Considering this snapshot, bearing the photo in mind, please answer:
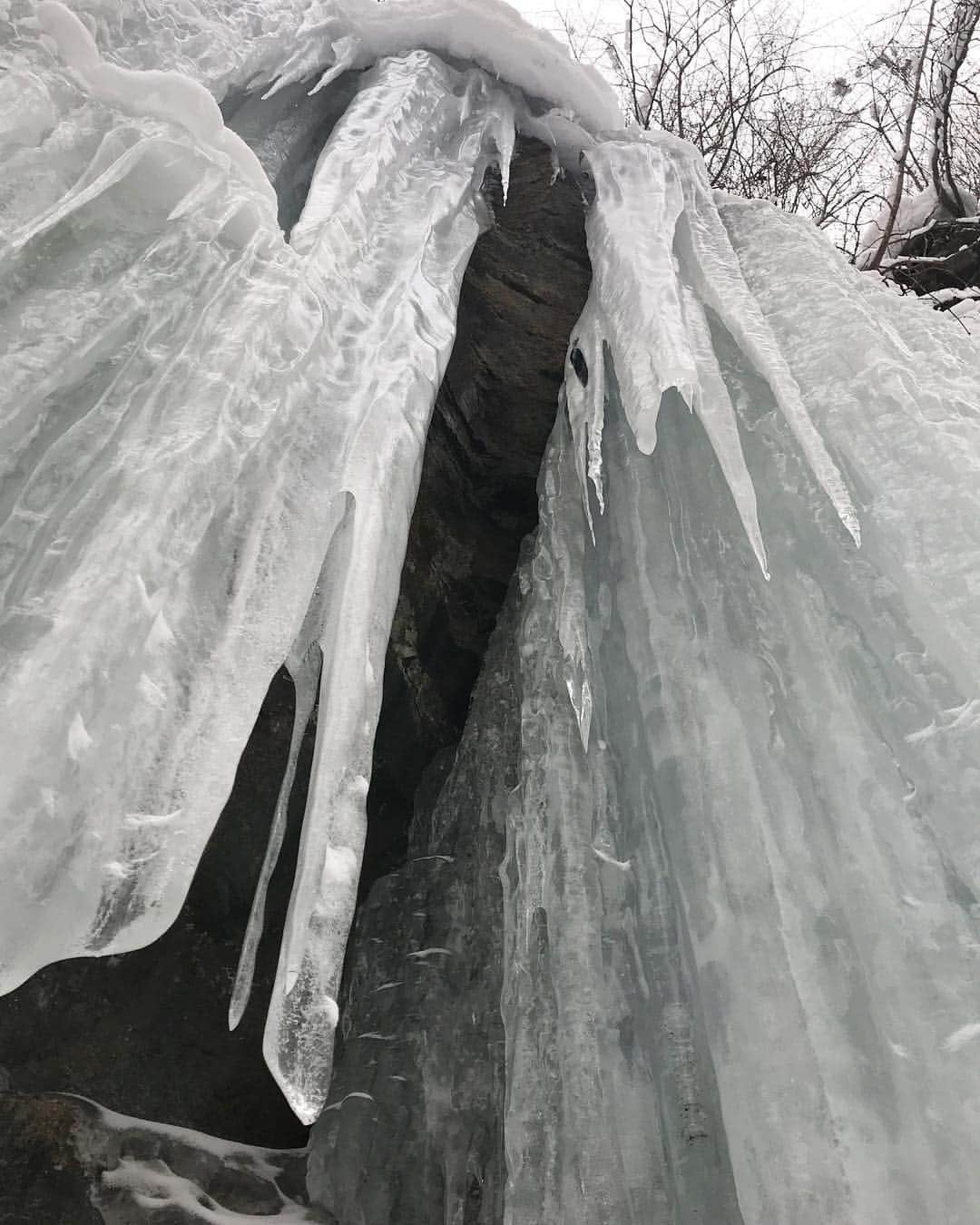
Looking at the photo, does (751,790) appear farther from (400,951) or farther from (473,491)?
(473,491)

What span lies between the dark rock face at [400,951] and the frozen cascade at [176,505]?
0.36 metres

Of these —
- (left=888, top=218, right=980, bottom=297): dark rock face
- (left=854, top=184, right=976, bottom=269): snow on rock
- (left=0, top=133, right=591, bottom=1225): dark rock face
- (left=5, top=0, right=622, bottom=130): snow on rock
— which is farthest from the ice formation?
(left=854, top=184, right=976, bottom=269): snow on rock

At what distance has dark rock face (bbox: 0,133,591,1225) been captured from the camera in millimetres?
1320

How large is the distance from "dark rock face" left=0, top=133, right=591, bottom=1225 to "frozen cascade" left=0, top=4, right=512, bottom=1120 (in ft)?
1.20

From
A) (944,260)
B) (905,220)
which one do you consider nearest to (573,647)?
(944,260)

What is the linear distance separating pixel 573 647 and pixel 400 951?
574 mm

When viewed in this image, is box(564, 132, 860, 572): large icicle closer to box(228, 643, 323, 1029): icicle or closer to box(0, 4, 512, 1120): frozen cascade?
box(0, 4, 512, 1120): frozen cascade

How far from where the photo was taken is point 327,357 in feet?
4.44

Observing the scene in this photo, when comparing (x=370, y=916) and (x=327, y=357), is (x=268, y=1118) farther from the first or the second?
(x=327, y=357)

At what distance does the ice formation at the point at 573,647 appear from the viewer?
2.78 feet

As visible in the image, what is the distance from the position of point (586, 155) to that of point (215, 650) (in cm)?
185

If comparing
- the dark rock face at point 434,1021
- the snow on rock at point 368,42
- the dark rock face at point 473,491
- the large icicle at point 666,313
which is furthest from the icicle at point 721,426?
the snow on rock at point 368,42

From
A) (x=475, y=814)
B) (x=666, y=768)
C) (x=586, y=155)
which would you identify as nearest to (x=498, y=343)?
(x=586, y=155)

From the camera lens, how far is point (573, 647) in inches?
56.9
